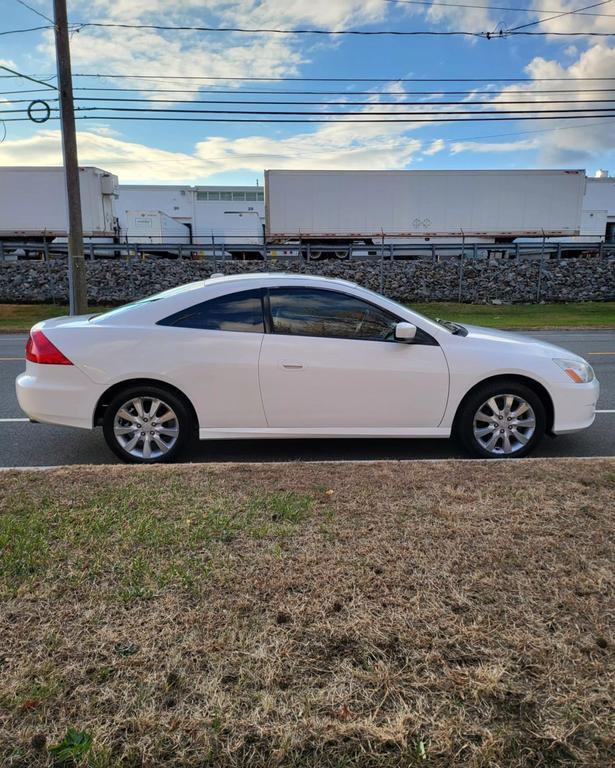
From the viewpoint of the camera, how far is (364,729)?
1760mm

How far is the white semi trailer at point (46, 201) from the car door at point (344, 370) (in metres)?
25.4

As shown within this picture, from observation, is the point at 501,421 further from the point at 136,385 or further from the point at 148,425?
the point at 136,385

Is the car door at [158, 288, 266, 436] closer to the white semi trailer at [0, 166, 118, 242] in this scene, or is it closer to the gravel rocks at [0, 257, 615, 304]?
the gravel rocks at [0, 257, 615, 304]

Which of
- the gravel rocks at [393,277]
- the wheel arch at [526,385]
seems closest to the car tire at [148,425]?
the wheel arch at [526,385]

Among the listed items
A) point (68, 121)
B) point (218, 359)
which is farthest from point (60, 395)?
point (68, 121)

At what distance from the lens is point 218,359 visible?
457 cm

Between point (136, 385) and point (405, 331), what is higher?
point (405, 331)

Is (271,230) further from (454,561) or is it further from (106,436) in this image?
(454,561)

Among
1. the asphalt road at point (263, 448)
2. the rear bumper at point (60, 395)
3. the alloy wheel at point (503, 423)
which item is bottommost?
the asphalt road at point (263, 448)

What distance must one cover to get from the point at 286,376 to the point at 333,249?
20.8m

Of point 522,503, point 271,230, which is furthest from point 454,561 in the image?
point 271,230

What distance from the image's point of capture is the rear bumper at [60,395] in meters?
4.60

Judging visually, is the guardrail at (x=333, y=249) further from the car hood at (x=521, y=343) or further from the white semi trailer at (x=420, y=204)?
the car hood at (x=521, y=343)

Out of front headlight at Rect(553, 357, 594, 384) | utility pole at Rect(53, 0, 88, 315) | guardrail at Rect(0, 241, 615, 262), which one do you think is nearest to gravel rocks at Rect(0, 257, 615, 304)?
guardrail at Rect(0, 241, 615, 262)
